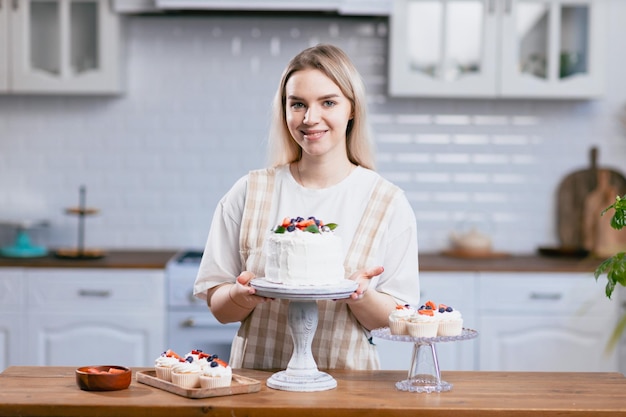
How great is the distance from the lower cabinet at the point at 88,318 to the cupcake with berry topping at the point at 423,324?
2291 millimetres

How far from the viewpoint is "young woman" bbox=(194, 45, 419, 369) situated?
242 centimetres

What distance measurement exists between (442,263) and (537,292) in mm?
457

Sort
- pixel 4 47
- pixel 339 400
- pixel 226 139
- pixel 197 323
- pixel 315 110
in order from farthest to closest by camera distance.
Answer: pixel 226 139
pixel 4 47
pixel 197 323
pixel 315 110
pixel 339 400

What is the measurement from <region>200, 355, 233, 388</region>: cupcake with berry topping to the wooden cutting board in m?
3.16

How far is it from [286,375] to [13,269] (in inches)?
96.3

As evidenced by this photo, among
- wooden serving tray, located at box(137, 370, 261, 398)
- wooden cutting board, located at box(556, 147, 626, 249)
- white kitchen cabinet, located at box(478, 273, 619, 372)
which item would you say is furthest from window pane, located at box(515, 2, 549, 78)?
wooden serving tray, located at box(137, 370, 261, 398)

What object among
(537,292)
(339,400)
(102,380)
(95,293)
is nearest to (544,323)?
(537,292)

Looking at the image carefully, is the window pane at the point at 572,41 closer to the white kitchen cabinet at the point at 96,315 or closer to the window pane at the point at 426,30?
the window pane at the point at 426,30

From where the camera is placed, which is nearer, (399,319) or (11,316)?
(399,319)

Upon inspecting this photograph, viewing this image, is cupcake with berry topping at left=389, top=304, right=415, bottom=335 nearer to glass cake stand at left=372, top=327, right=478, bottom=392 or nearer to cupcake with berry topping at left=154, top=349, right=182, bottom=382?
glass cake stand at left=372, top=327, right=478, bottom=392

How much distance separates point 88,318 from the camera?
Answer: 170 inches

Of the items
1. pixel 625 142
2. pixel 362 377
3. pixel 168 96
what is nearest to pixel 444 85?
pixel 625 142

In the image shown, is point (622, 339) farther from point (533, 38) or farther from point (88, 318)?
point (88, 318)

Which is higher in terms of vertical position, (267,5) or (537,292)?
(267,5)
